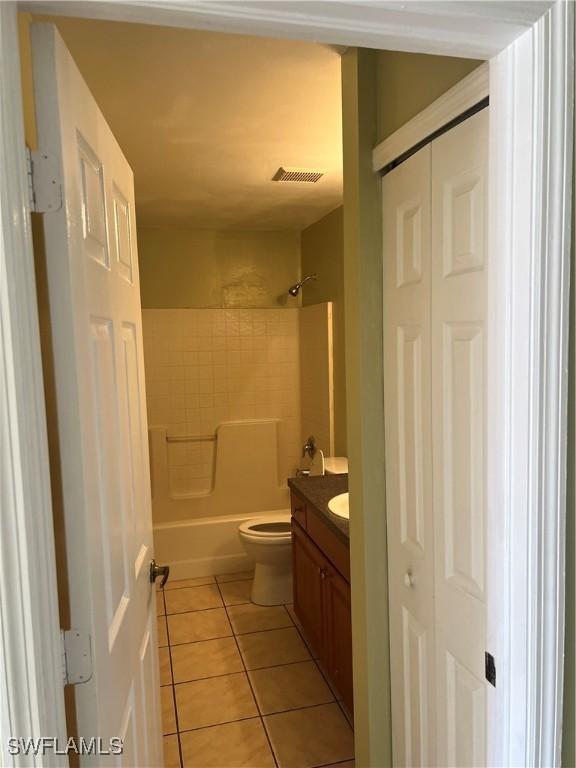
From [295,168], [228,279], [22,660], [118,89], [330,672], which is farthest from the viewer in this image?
[228,279]

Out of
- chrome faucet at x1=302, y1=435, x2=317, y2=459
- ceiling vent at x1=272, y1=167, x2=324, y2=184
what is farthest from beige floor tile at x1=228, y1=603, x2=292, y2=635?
ceiling vent at x1=272, y1=167, x2=324, y2=184

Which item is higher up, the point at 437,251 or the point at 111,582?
the point at 437,251

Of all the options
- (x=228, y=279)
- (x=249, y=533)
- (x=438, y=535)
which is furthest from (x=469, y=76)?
(x=228, y=279)

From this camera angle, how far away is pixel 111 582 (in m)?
1.12

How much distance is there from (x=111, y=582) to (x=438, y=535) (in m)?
0.77

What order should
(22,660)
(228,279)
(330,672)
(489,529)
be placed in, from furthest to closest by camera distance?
(228,279), (330,672), (489,529), (22,660)

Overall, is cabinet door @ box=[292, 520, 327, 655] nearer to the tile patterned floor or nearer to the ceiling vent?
the tile patterned floor

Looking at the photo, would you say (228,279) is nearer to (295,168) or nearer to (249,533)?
(295,168)

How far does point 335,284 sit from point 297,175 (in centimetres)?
89

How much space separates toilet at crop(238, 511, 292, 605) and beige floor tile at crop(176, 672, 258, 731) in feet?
2.36

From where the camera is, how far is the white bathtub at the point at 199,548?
383cm

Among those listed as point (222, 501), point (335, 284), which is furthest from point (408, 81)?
point (222, 501)

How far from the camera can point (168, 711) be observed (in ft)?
7.85

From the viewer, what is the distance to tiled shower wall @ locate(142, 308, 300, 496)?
13.2 feet
